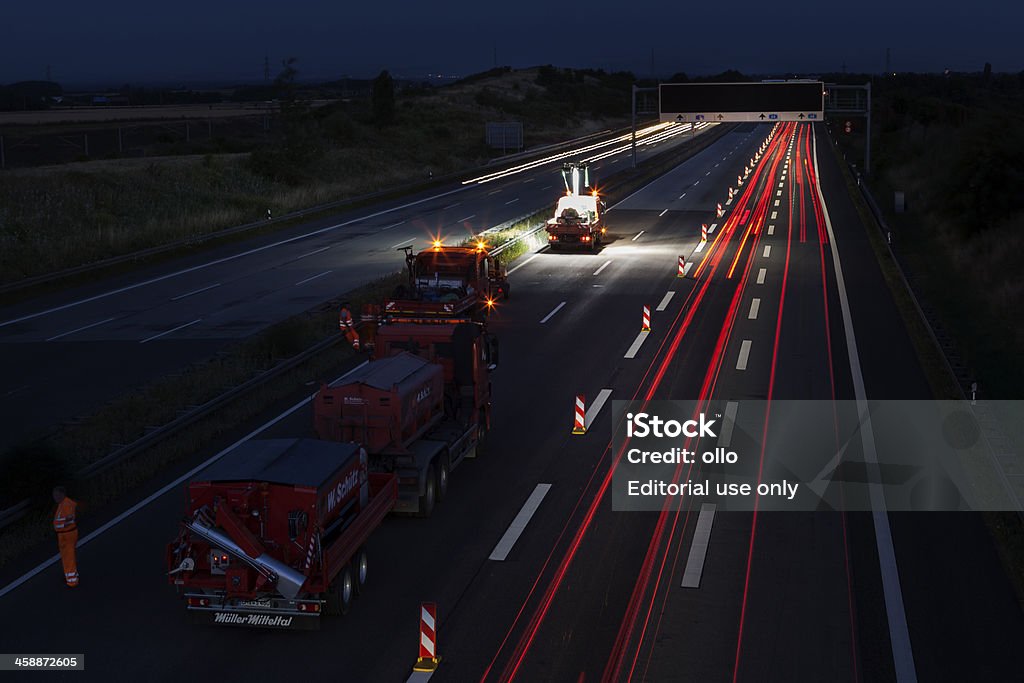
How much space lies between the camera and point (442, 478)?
16031 millimetres

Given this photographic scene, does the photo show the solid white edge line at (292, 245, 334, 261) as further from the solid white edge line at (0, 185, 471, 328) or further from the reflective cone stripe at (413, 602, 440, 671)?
the reflective cone stripe at (413, 602, 440, 671)

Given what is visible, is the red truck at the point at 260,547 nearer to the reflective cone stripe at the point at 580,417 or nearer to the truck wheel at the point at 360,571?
the truck wheel at the point at 360,571

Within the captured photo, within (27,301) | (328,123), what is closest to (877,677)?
(27,301)

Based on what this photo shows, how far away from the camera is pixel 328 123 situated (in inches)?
3711

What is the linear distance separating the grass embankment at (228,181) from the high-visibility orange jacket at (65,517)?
1045 inches

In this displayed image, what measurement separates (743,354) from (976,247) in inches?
746

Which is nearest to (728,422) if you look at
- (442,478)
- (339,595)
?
(442,478)

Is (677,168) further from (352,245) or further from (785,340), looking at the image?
(785,340)

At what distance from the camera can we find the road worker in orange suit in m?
13.1

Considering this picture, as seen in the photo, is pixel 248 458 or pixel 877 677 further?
pixel 248 458

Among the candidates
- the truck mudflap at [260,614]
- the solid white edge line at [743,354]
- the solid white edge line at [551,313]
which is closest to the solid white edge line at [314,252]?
the solid white edge line at [551,313]

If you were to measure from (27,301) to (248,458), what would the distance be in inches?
1035

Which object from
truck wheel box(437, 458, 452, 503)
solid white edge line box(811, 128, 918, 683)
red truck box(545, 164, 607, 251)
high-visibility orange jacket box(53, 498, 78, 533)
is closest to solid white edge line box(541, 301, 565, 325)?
solid white edge line box(811, 128, 918, 683)

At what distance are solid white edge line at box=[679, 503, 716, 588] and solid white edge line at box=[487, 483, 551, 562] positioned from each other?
7.56 ft
